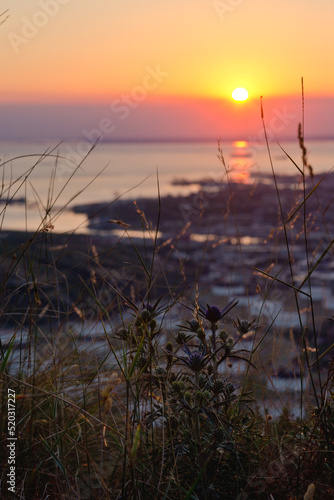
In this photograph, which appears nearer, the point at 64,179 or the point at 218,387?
the point at 218,387

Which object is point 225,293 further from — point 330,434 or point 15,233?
point 330,434

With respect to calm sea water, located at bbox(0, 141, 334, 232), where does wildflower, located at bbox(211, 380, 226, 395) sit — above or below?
below

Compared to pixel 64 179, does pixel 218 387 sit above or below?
below

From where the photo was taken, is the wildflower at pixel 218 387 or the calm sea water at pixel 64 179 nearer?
the wildflower at pixel 218 387

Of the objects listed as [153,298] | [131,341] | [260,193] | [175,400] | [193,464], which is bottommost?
[193,464]

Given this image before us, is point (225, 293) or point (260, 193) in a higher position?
point (260, 193)

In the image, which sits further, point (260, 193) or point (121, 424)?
point (260, 193)

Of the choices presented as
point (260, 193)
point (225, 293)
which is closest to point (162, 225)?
point (260, 193)

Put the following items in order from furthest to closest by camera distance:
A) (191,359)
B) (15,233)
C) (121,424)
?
(15,233) < (121,424) < (191,359)

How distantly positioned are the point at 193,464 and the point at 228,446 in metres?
0.10

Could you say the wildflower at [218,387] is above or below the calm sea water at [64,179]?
below

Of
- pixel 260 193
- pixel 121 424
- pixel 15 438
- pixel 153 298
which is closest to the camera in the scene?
pixel 15 438

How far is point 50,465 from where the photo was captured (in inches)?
64.4

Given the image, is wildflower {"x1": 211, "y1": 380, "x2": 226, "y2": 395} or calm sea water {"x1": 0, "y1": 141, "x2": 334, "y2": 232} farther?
calm sea water {"x1": 0, "y1": 141, "x2": 334, "y2": 232}
